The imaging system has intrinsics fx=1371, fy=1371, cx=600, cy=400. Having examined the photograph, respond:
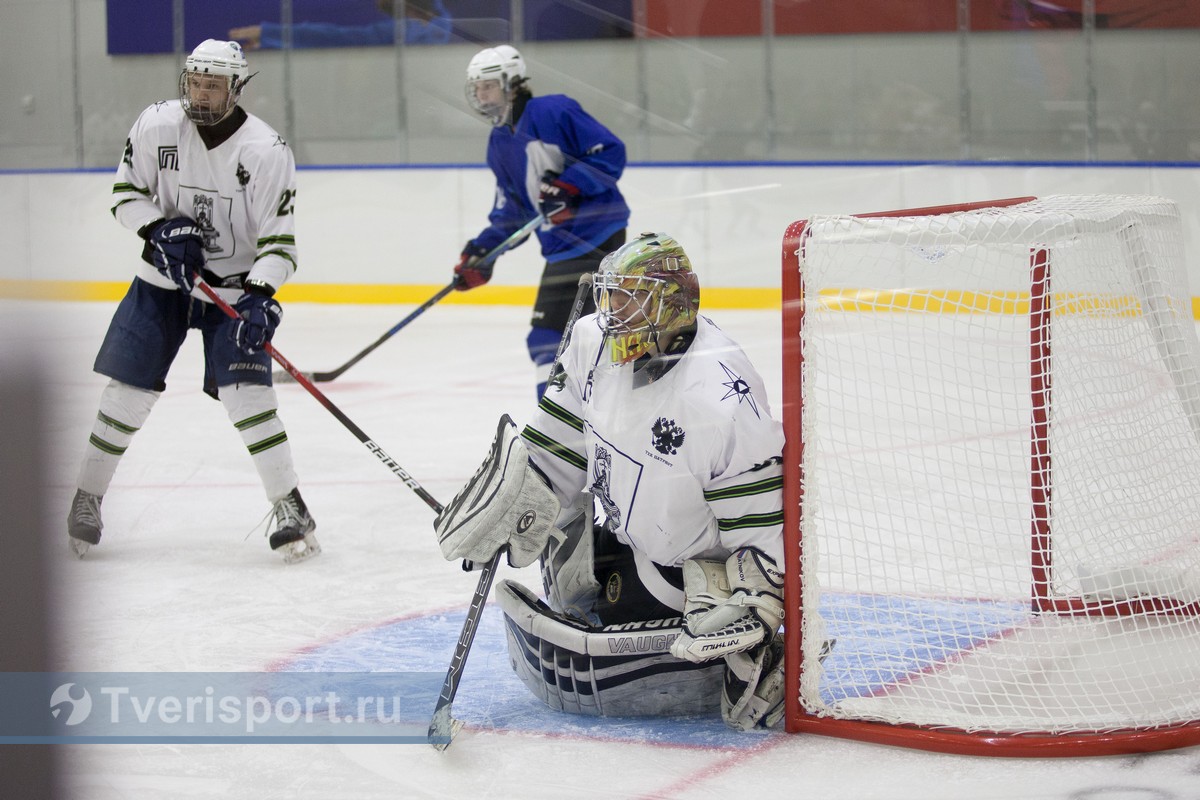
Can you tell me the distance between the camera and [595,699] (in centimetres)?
198

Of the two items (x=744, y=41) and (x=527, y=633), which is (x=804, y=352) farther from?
(x=744, y=41)

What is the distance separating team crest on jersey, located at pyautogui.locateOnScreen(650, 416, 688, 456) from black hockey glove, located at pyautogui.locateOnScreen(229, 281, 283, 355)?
1.21 m

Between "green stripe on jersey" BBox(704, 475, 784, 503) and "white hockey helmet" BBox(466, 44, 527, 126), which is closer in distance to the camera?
"green stripe on jersey" BBox(704, 475, 784, 503)

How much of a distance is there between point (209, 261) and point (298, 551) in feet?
2.16

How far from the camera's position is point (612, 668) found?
194 centimetres

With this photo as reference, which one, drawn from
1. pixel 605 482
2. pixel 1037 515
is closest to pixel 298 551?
pixel 605 482

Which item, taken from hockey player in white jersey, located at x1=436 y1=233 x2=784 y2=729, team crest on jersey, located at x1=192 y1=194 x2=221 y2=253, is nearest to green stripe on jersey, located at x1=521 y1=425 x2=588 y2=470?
hockey player in white jersey, located at x1=436 y1=233 x2=784 y2=729

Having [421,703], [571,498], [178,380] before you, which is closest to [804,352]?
[571,498]

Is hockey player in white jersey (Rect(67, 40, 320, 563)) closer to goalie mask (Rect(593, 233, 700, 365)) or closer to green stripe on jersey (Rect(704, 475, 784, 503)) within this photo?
goalie mask (Rect(593, 233, 700, 365))

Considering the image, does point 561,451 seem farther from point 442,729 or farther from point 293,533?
point 293,533

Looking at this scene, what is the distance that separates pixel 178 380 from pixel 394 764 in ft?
12.5

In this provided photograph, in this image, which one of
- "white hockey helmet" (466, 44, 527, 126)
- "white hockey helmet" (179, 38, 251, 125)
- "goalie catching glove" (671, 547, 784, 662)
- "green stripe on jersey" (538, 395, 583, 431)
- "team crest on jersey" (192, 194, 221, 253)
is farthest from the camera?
"white hockey helmet" (466, 44, 527, 126)

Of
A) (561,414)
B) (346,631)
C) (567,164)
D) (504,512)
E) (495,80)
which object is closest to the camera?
(504,512)

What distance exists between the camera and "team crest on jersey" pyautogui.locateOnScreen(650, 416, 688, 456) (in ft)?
6.20
